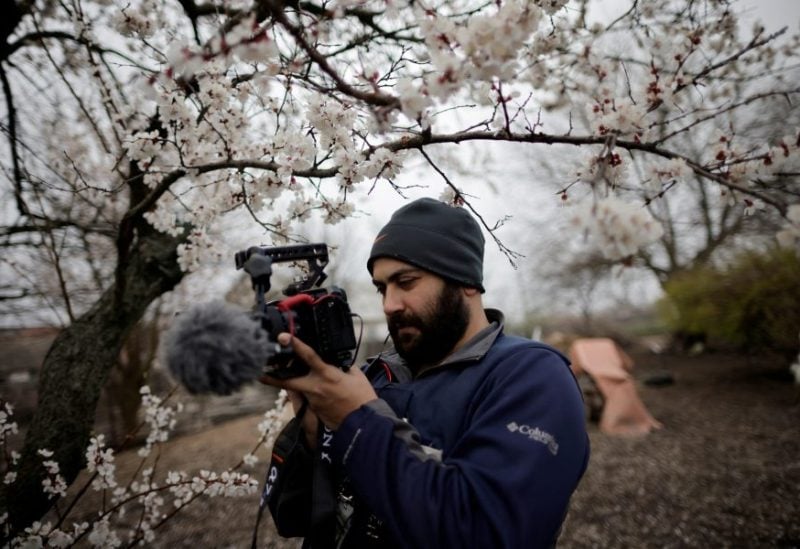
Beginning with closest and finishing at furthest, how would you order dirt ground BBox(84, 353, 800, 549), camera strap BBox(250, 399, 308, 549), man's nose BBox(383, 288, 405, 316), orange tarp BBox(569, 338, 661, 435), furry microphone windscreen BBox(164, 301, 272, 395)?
furry microphone windscreen BBox(164, 301, 272, 395), camera strap BBox(250, 399, 308, 549), man's nose BBox(383, 288, 405, 316), dirt ground BBox(84, 353, 800, 549), orange tarp BBox(569, 338, 661, 435)

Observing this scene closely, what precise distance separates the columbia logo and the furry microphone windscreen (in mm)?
657

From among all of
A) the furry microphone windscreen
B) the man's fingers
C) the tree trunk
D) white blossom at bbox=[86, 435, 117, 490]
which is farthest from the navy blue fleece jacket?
white blossom at bbox=[86, 435, 117, 490]

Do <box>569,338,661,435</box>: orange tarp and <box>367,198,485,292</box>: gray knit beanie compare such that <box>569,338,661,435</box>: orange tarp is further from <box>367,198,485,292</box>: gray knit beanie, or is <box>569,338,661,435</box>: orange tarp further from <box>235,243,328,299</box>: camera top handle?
<box>235,243,328,299</box>: camera top handle

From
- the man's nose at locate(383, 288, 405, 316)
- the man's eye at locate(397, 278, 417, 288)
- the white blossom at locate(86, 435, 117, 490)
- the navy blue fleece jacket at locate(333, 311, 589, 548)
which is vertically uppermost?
the man's eye at locate(397, 278, 417, 288)

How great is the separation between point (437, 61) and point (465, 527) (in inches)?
46.3

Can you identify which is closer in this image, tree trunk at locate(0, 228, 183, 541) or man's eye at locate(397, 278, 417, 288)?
man's eye at locate(397, 278, 417, 288)

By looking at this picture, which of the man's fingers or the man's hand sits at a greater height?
the man's fingers

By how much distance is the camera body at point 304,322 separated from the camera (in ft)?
3.46

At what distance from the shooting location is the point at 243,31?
3.43 ft

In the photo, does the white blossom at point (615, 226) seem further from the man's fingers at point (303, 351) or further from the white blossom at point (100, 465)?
the white blossom at point (100, 465)

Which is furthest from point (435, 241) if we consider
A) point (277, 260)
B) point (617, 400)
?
point (617, 400)

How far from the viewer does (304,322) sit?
1.12 m

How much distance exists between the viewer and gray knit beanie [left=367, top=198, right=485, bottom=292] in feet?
4.79

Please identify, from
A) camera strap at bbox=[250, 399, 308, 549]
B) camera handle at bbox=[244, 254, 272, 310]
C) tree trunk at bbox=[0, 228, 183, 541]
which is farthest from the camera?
tree trunk at bbox=[0, 228, 183, 541]
